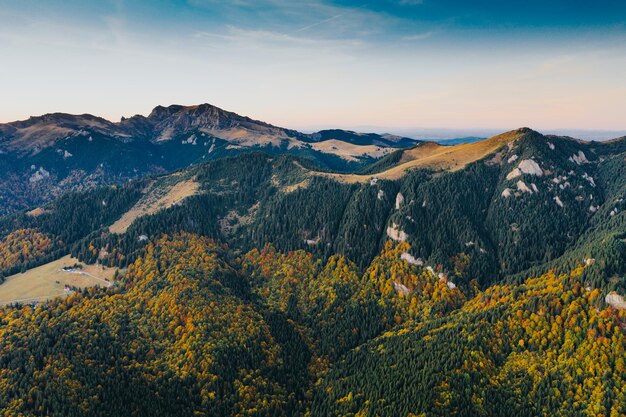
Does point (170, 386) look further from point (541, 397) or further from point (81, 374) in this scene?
point (541, 397)

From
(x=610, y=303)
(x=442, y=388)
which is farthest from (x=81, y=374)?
(x=610, y=303)

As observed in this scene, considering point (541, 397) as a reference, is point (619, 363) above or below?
above

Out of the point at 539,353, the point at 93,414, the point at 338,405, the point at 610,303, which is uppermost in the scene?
the point at 610,303

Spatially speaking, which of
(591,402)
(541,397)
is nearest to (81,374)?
(541,397)

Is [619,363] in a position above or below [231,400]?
above

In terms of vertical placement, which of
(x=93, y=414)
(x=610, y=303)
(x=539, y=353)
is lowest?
(x=93, y=414)

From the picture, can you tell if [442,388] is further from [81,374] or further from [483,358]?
[81,374]

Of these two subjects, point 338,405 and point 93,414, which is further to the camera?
point 338,405

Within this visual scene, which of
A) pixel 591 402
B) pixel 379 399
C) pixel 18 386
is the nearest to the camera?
pixel 591 402

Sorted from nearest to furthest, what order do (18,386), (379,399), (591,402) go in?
(591,402), (18,386), (379,399)
